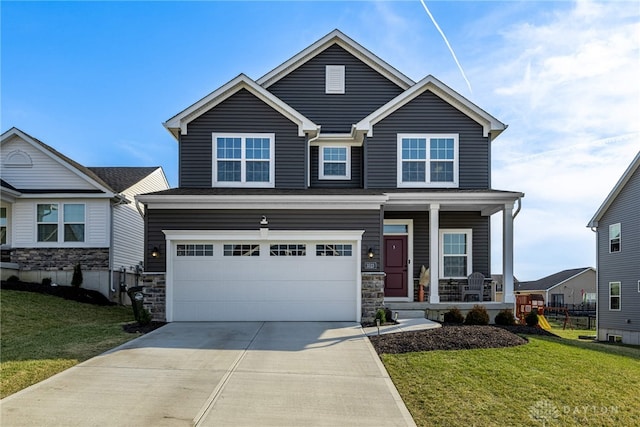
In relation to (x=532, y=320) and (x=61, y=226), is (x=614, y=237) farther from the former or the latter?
(x=61, y=226)

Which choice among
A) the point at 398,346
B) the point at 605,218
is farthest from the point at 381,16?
the point at 605,218

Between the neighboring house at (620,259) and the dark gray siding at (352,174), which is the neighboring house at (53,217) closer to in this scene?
the dark gray siding at (352,174)

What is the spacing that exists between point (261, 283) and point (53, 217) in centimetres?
987

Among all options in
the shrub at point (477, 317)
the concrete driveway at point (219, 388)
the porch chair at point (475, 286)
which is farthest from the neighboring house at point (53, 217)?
the shrub at point (477, 317)

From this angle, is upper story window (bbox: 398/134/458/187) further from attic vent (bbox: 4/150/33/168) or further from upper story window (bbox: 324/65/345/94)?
attic vent (bbox: 4/150/33/168)

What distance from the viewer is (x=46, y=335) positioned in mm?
11148

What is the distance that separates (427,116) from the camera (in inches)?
623

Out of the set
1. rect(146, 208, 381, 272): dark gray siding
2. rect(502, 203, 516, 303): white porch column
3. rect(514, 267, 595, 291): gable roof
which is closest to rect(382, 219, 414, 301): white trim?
rect(146, 208, 381, 272): dark gray siding

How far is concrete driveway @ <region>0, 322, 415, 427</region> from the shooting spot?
613cm

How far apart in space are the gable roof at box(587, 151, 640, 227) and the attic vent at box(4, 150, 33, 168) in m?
21.8

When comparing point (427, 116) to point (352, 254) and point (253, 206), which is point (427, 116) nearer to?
point (352, 254)

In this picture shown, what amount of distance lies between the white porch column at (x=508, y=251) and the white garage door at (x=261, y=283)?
4.34 metres

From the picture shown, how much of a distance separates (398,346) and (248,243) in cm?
530

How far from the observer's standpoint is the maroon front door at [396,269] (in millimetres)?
16000
